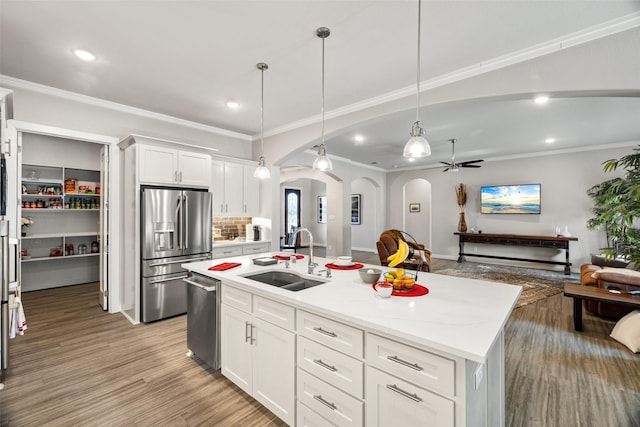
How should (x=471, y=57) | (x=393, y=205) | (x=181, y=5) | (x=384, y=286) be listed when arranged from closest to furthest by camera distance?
(x=384, y=286) < (x=181, y=5) < (x=471, y=57) < (x=393, y=205)

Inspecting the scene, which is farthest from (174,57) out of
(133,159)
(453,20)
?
(453,20)

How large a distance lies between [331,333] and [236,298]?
946mm

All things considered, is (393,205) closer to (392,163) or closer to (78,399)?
(392,163)

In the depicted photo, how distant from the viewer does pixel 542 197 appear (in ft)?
22.9

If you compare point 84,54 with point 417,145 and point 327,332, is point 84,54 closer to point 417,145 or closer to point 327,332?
point 417,145

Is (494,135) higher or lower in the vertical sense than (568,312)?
higher

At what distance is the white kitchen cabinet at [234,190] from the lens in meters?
4.55

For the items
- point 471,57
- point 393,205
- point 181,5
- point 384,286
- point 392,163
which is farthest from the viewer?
point 393,205

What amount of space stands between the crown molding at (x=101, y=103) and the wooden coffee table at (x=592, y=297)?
5459 millimetres

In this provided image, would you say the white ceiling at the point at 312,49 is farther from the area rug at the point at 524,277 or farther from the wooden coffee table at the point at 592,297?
the area rug at the point at 524,277

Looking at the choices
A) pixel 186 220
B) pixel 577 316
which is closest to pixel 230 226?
pixel 186 220

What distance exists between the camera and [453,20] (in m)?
2.20

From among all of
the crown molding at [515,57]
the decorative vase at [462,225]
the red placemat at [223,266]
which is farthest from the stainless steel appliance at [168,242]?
→ the decorative vase at [462,225]

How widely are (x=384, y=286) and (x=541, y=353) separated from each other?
7.88 feet
